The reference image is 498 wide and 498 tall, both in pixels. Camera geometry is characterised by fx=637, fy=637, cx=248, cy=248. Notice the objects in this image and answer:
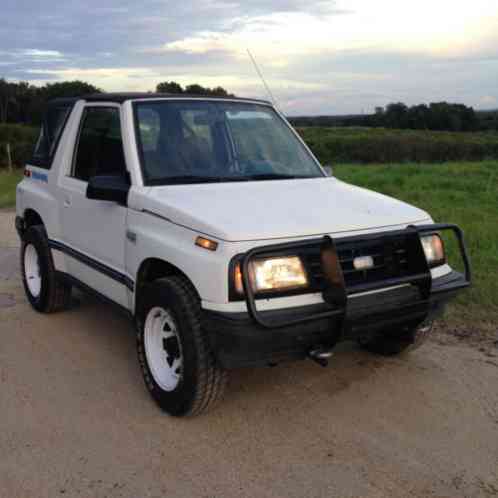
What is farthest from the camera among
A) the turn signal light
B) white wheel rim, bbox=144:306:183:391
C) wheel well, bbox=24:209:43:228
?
wheel well, bbox=24:209:43:228

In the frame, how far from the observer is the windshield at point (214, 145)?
4.28 meters

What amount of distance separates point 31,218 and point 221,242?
3175 mm

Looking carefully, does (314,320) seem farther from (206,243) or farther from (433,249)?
(433,249)

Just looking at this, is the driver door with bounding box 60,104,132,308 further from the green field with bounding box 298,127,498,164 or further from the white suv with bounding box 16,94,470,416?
the green field with bounding box 298,127,498,164

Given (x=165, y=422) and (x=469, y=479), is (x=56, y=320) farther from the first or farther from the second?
(x=469, y=479)

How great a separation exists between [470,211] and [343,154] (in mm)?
36674

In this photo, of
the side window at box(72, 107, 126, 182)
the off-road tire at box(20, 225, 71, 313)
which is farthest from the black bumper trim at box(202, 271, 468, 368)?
the off-road tire at box(20, 225, 71, 313)

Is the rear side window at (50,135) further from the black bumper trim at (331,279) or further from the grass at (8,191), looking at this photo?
the grass at (8,191)

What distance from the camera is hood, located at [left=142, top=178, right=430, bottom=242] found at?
343cm

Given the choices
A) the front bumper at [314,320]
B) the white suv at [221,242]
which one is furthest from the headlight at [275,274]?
the front bumper at [314,320]

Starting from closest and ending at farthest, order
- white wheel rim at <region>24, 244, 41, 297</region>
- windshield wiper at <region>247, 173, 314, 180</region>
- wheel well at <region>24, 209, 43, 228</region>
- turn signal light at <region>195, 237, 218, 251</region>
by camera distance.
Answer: turn signal light at <region>195, 237, 218, 251</region> → windshield wiper at <region>247, 173, 314, 180</region> → wheel well at <region>24, 209, 43, 228</region> → white wheel rim at <region>24, 244, 41, 297</region>

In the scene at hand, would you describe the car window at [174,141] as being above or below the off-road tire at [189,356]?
above

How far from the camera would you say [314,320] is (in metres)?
3.31

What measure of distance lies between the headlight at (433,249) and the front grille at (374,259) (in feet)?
0.93
